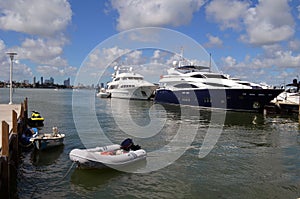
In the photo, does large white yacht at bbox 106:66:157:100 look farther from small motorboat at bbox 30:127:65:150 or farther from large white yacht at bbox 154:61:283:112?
small motorboat at bbox 30:127:65:150

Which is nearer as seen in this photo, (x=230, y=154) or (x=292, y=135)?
(x=230, y=154)

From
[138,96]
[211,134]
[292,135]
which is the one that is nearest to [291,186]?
[211,134]

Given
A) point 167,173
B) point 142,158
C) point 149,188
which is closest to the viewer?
point 149,188

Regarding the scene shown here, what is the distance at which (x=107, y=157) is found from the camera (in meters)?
13.0

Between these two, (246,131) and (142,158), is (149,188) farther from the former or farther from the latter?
(246,131)

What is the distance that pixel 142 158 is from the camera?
47.7ft

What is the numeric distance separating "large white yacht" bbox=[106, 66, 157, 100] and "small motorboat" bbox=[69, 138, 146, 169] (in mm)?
62337

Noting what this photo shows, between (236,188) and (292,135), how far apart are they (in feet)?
49.1

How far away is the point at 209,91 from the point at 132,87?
119ft

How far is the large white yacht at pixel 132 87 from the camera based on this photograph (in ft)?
254

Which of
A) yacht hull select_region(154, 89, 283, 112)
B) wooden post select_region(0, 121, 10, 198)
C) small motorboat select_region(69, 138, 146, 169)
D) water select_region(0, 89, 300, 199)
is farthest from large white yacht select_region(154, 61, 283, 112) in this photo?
wooden post select_region(0, 121, 10, 198)

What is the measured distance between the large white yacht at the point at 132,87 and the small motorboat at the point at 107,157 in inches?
2454

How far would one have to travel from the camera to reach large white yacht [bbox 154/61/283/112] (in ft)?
140

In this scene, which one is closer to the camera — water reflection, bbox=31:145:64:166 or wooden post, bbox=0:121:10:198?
wooden post, bbox=0:121:10:198
